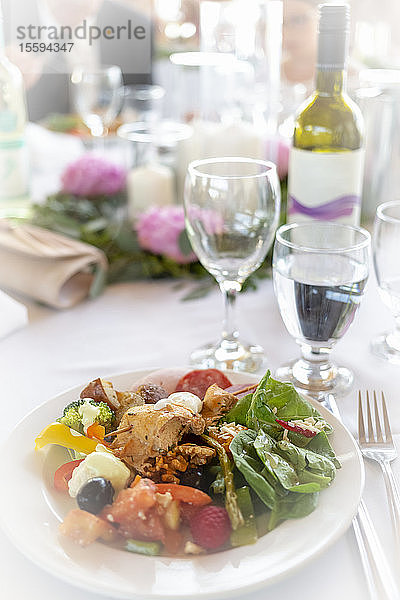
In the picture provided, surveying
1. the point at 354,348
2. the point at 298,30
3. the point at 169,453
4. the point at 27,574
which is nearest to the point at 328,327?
the point at 354,348

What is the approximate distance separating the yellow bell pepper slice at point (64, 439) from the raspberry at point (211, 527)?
133 millimetres

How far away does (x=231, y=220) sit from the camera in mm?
877

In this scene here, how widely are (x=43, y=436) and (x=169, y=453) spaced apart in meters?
0.13

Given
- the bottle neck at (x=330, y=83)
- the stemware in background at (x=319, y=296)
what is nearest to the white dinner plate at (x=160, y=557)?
the stemware in background at (x=319, y=296)

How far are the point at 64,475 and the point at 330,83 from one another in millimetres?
683

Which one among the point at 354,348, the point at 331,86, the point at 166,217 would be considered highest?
the point at 331,86

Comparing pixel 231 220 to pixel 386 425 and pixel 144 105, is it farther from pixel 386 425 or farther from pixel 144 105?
pixel 144 105

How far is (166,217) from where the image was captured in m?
1.17

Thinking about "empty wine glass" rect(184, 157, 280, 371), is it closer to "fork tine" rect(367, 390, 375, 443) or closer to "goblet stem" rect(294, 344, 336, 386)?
"goblet stem" rect(294, 344, 336, 386)

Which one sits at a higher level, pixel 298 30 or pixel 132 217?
pixel 298 30

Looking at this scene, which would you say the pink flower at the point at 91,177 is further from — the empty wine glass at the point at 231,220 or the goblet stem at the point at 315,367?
the goblet stem at the point at 315,367

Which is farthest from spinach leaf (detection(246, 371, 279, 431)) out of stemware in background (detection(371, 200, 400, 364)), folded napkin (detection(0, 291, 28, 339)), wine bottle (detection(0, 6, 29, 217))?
wine bottle (detection(0, 6, 29, 217))

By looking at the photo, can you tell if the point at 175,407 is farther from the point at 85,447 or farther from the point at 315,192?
the point at 315,192

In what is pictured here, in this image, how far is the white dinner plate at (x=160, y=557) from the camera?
0.47 m
